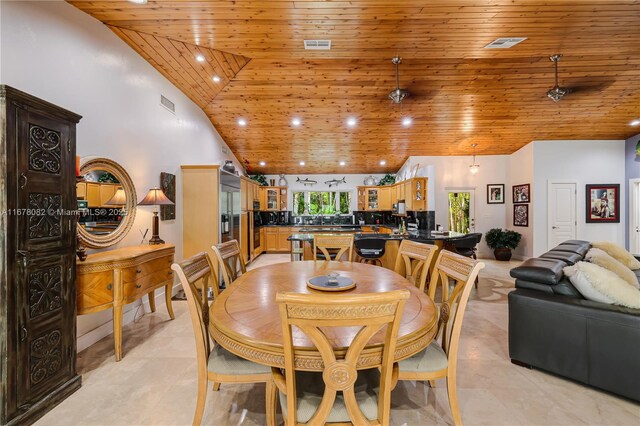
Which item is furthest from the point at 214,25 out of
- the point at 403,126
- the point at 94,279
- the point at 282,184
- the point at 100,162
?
the point at 282,184

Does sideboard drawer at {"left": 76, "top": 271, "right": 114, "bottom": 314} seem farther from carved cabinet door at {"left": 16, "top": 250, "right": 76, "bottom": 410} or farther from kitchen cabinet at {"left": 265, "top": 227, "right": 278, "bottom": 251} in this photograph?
kitchen cabinet at {"left": 265, "top": 227, "right": 278, "bottom": 251}

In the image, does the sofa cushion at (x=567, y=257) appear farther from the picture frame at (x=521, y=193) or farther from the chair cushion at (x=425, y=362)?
the picture frame at (x=521, y=193)

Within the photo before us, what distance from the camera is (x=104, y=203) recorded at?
Answer: 296 centimetres

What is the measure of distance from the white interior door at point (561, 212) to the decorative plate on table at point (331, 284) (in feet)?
22.3

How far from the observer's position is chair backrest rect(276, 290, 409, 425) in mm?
966

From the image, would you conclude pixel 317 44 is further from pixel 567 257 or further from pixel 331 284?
pixel 567 257

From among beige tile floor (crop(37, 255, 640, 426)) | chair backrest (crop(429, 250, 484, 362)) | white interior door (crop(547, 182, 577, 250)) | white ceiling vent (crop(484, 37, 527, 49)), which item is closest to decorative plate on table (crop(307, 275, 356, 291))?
chair backrest (crop(429, 250, 484, 362))

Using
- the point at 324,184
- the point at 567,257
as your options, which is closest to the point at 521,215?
the point at 567,257

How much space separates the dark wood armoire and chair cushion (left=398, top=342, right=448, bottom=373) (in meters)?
2.26

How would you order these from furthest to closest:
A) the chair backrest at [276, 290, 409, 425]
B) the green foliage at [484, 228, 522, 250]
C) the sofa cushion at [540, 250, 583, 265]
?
1. the green foliage at [484, 228, 522, 250]
2. the sofa cushion at [540, 250, 583, 265]
3. the chair backrest at [276, 290, 409, 425]

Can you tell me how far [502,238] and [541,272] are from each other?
5.15m

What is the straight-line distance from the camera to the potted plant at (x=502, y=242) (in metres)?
6.71

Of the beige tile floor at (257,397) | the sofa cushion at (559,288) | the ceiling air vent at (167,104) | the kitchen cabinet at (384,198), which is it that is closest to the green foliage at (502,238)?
the kitchen cabinet at (384,198)

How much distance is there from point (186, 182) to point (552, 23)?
202 inches
